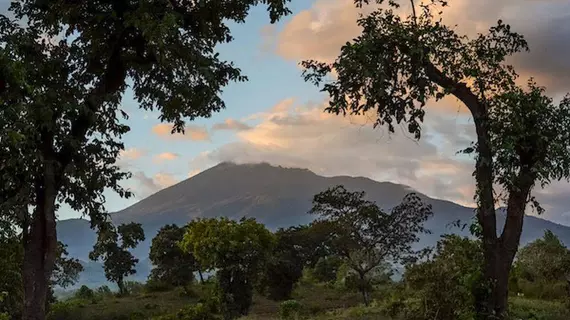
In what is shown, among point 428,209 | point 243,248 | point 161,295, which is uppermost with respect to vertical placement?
point 428,209

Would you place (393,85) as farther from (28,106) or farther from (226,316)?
(226,316)

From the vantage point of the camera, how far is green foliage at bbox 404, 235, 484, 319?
1544cm

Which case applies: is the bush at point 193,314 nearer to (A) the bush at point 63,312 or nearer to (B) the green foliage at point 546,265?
(A) the bush at point 63,312

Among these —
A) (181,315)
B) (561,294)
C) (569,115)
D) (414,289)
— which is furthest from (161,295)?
(569,115)

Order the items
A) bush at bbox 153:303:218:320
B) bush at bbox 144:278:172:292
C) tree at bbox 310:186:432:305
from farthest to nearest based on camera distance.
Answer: bush at bbox 144:278:172:292 < tree at bbox 310:186:432:305 < bush at bbox 153:303:218:320

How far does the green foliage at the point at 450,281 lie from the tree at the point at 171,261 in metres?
44.2

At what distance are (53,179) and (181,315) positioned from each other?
22.3 meters

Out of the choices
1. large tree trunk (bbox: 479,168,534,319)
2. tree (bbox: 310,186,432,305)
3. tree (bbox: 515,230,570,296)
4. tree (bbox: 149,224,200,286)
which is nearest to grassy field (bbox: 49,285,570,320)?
tree (bbox: 149,224,200,286)

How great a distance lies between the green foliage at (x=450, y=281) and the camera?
15438mm

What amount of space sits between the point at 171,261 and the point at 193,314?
2585 cm

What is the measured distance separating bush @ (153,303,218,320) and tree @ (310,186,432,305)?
11.4 m

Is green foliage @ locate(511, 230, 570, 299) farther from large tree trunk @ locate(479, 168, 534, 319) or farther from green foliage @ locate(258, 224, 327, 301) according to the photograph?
green foliage @ locate(258, 224, 327, 301)

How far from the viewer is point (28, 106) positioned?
12.7 m

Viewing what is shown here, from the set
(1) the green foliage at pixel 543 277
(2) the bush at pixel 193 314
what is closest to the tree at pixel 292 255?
(2) the bush at pixel 193 314
